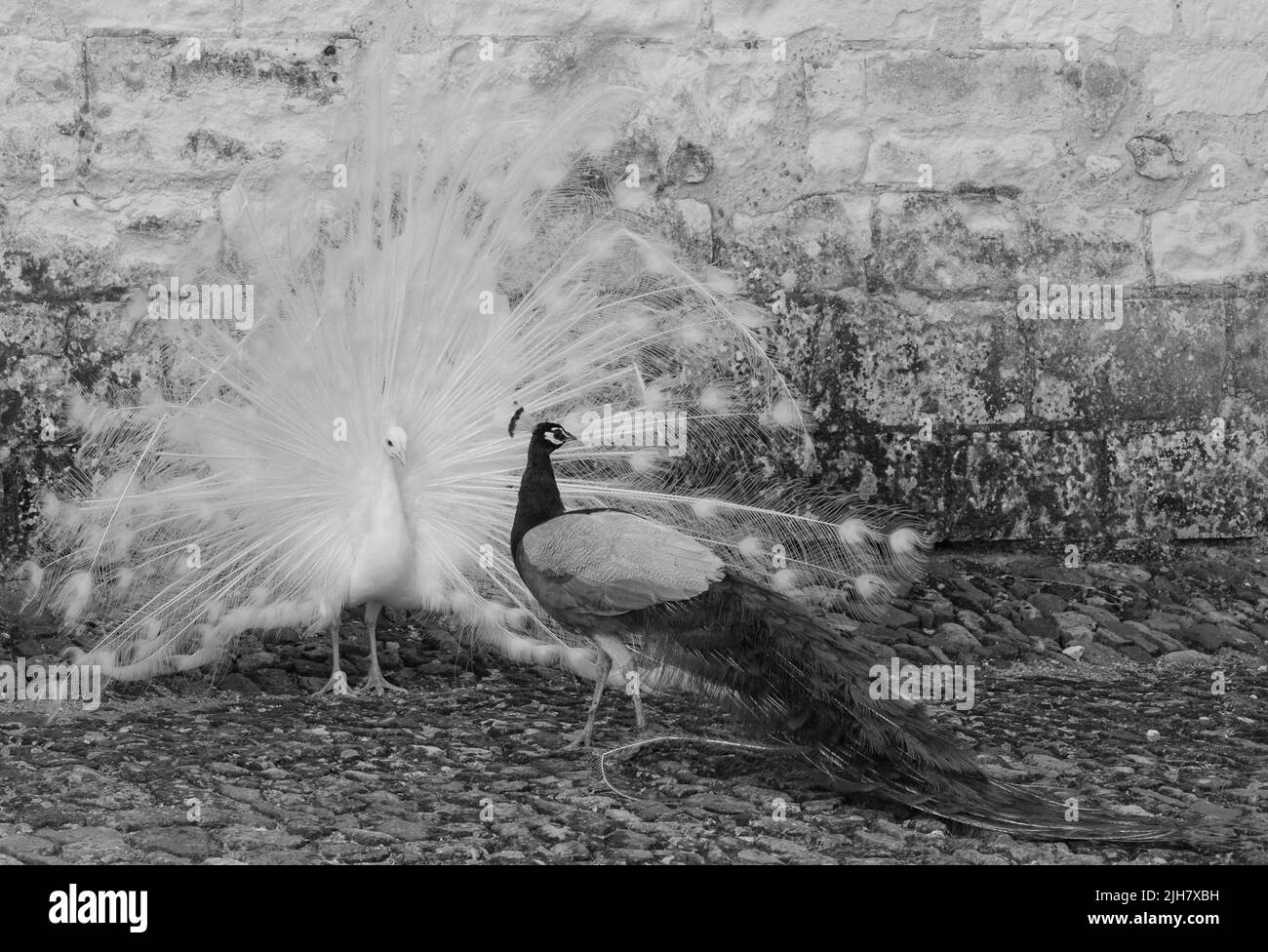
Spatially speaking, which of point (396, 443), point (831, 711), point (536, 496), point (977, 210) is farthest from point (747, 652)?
point (977, 210)

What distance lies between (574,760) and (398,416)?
1.20 m

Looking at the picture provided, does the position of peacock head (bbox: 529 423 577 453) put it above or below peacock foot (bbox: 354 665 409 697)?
above

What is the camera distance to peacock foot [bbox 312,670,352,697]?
13.7ft

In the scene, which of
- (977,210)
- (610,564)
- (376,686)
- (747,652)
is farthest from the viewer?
(977,210)

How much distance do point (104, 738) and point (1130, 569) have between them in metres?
3.52

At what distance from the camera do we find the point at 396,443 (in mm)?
4113

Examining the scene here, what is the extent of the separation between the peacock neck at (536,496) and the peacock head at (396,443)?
1.89 feet

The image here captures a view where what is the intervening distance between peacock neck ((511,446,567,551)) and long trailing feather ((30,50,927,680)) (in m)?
0.61

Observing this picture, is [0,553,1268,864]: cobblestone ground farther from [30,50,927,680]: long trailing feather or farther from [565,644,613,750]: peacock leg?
[30,50,927,680]: long trailing feather

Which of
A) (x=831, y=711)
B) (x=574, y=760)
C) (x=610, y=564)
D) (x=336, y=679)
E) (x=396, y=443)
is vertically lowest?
(x=574, y=760)

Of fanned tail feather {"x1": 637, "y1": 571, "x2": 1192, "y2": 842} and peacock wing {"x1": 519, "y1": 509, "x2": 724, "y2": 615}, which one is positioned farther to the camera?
peacock wing {"x1": 519, "y1": 509, "x2": 724, "y2": 615}

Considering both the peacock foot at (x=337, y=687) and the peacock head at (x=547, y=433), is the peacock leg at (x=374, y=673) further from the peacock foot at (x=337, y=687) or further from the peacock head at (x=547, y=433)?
the peacock head at (x=547, y=433)

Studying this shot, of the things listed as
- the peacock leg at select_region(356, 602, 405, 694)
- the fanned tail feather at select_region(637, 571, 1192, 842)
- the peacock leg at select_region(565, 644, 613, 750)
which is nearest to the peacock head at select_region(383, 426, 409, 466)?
the peacock leg at select_region(356, 602, 405, 694)

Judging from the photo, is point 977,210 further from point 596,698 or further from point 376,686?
point 376,686
